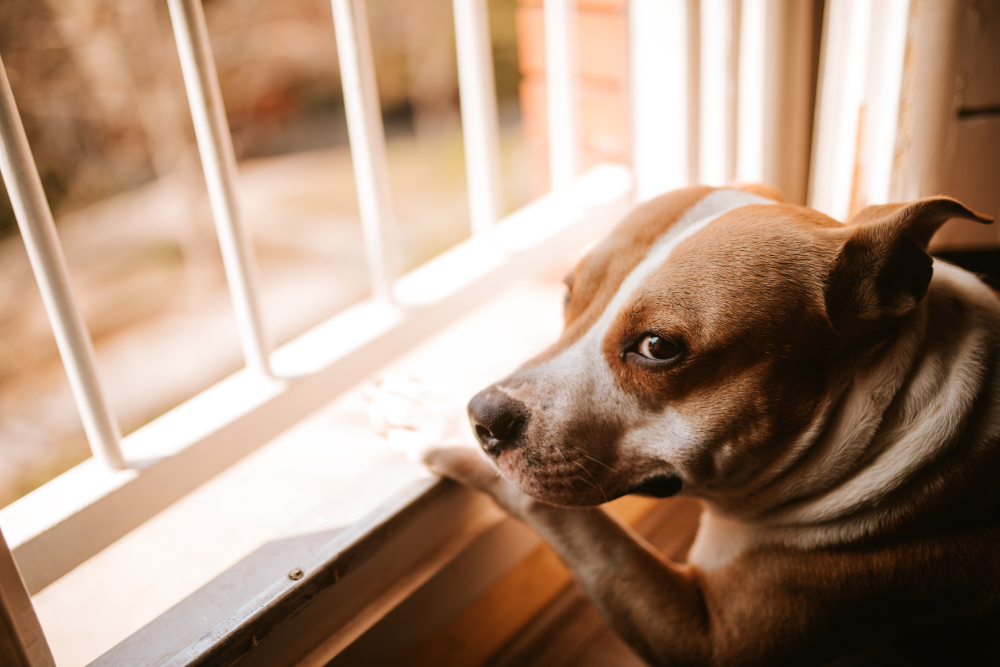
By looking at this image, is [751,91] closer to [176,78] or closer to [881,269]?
[881,269]

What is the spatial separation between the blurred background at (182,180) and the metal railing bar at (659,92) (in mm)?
1979

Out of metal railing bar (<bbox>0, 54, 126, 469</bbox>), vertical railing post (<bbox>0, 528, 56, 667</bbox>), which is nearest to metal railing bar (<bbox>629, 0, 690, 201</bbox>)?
metal railing bar (<bbox>0, 54, 126, 469</bbox>)

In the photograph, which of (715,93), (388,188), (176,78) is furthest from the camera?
(176,78)

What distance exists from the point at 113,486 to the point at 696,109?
1.53m

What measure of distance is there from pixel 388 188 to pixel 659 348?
859mm

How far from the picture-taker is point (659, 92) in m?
1.88

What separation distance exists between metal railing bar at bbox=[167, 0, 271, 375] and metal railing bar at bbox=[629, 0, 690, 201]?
107 cm

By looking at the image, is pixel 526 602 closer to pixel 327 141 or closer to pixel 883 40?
pixel 883 40

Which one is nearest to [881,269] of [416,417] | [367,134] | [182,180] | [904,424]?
[904,424]

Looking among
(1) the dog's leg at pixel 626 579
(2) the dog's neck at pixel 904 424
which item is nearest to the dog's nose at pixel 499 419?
(1) the dog's leg at pixel 626 579

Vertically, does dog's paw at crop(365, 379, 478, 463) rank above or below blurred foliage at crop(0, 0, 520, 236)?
below

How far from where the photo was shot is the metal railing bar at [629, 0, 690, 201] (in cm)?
177

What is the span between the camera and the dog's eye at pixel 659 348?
108 cm

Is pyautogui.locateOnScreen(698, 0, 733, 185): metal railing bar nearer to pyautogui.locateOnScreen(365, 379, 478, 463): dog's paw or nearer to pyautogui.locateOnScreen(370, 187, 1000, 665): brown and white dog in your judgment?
pyautogui.locateOnScreen(370, 187, 1000, 665): brown and white dog
